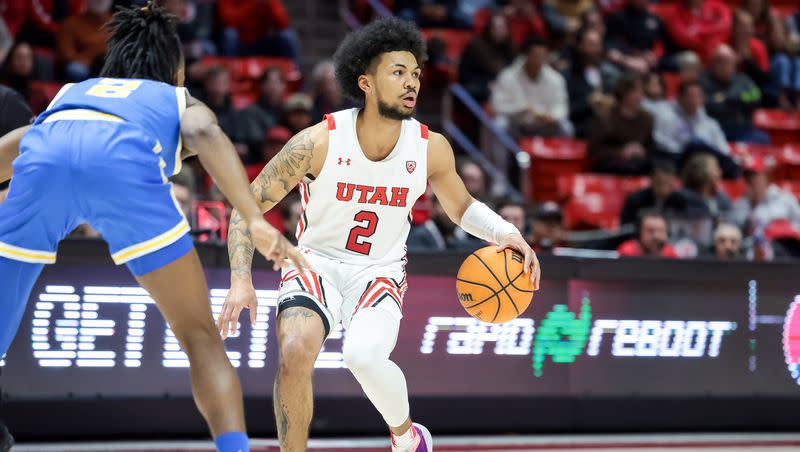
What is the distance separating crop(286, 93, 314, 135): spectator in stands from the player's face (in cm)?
483

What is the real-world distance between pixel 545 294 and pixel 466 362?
682 mm

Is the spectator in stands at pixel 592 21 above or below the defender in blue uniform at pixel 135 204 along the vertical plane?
above

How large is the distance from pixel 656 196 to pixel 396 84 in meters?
5.28

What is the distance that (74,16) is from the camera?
10703mm

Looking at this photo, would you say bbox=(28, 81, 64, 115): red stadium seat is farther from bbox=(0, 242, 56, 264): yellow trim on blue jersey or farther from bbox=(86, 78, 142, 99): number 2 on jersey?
bbox=(0, 242, 56, 264): yellow trim on blue jersey

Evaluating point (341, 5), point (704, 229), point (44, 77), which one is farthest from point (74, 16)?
point (704, 229)

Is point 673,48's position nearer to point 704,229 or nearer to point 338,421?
point 704,229

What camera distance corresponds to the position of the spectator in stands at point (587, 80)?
1188cm

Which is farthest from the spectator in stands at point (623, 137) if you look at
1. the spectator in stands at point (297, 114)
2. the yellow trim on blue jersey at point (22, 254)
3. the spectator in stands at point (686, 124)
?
the yellow trim on blue jersey at point (22, 254)

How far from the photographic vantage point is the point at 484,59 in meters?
11.8

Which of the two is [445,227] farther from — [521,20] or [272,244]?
[521,20]

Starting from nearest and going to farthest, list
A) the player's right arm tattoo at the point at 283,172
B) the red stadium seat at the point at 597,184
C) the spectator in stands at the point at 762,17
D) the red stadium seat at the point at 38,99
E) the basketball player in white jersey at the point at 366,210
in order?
1. the basketball player in white jersey at the point at 366,210
2. the player's right arm tattoo at the point at 283,172
3. the red stadium seat at the point at 38,99
4. the red stadium seat at the point at 597,184
5. the spectator in stands at the point at 762,17

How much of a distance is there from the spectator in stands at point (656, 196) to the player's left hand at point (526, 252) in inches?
183

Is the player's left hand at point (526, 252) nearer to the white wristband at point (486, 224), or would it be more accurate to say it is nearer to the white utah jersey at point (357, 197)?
the white wristband at point (486, 224)
